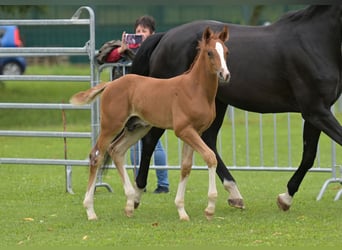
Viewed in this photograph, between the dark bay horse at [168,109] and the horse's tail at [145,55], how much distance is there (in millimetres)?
960

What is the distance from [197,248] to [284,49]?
2.65 metres

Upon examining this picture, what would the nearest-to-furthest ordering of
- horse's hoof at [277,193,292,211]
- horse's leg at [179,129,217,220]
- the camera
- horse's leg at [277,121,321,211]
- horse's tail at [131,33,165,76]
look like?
horse's leg at [179,129,217,220]
horse's hoof at [277,193,292,211]
horse's leg at [277,121,321,211]
horse's tail at [131,33,165,76]
the camera

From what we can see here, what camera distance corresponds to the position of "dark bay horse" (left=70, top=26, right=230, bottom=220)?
819 cm

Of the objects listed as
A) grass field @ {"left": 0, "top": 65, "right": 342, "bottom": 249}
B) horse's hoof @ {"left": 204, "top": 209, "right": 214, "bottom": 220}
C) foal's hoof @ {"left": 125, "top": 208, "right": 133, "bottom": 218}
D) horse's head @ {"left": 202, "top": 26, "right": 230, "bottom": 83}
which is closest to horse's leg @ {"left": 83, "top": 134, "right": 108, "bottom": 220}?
grass field @ {"left": 0, "top": 65, "right": 342, "bottom": 249}

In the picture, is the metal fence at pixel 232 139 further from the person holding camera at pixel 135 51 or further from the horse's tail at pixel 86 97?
the horse's tail at pixel 86 97

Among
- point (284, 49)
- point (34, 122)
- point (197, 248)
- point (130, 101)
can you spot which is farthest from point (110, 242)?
point (34, 122)

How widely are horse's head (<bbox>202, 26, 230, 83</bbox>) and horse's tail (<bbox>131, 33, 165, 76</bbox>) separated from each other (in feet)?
5.63

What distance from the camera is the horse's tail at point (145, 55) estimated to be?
9789 millimetres

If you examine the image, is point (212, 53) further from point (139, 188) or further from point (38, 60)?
point (38, 60)

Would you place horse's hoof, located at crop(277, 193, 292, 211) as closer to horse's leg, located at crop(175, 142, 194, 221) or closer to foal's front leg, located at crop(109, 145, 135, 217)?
horse's leg, located at crop(175, 142, 194, 221)

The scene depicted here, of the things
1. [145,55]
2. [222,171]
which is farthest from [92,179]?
[145,55]

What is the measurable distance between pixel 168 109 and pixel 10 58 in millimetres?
21198

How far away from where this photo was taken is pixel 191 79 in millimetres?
8359

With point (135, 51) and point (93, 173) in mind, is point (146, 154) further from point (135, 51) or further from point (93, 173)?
point (135, 51)
